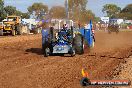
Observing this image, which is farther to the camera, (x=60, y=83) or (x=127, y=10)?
(x=127, y=10)

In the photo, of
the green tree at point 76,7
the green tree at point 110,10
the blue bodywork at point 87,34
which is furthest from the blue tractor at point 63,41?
the green tree at point 110,10

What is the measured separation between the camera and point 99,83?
320 cm

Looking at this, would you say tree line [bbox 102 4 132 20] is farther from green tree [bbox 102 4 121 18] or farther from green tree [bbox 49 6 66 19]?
green tree [bbox 49 6 66 19]

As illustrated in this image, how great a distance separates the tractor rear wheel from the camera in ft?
57.3

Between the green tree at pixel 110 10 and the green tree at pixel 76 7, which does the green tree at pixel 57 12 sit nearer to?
the green tree at pixel 76 7

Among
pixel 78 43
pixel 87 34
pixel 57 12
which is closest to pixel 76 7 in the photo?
pixel 57 12

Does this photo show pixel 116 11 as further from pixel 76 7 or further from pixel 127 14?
pixel 76 7

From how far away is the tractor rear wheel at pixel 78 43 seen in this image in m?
17.5

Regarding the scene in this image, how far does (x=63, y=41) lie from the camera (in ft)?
56.1

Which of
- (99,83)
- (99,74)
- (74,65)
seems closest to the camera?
(99,83)

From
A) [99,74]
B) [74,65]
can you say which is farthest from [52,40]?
[99,74]

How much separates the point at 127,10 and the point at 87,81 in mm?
130602

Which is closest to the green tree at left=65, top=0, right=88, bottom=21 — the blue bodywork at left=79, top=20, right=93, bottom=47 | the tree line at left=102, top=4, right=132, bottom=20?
the blue bodywork at left=79, top=20, right=93, bottom=47

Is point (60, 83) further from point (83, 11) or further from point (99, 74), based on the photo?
point (83, 11)
